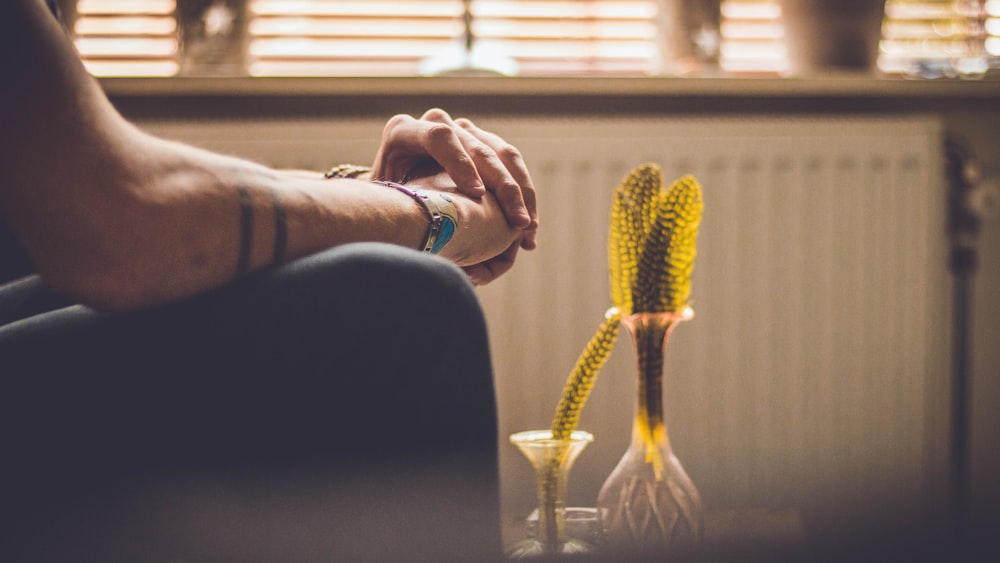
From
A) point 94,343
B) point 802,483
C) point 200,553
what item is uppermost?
point 94,343

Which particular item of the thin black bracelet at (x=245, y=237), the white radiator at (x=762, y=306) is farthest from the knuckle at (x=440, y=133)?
the white radiator at (x=762, y=306)

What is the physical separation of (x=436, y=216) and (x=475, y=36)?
1124 mm

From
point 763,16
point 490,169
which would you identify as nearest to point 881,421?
point 763,16

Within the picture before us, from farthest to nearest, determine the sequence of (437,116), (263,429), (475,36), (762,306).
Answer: (475,36) → (762,306) → (437,116) → (263,429)

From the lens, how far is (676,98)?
171 cm

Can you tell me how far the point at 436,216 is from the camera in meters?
0.67

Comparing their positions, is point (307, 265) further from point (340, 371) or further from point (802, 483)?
point (802, 483)

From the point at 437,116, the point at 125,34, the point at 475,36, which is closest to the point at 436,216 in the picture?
the point at 437,116

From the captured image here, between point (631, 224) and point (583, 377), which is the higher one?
point (631, 224)

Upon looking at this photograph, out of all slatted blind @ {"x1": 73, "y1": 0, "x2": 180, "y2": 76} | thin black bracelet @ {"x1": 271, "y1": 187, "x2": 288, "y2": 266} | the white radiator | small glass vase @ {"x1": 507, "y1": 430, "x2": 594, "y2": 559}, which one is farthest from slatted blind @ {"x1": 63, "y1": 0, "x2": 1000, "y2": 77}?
thin black bracelet @ {"x1": 271, "y1": 187, "x2": 288, "y2": 266}

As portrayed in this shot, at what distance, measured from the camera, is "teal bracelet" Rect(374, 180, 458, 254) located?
66 cm

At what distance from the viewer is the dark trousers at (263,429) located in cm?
45

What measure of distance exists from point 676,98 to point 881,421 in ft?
2.36

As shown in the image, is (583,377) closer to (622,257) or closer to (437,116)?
(622,257)
